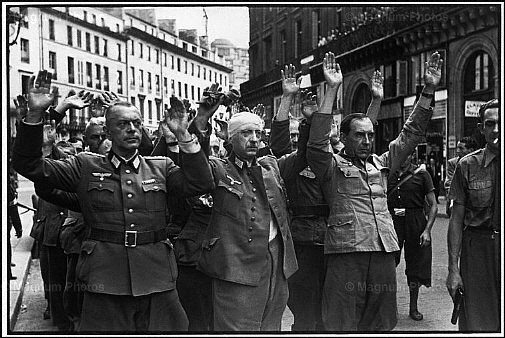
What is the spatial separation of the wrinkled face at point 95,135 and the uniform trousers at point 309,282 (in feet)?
6.78

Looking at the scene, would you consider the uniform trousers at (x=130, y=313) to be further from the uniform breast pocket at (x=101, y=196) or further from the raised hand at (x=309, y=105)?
the raised hand at (x=309, y=105)

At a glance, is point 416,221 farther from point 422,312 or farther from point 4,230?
point 4,230

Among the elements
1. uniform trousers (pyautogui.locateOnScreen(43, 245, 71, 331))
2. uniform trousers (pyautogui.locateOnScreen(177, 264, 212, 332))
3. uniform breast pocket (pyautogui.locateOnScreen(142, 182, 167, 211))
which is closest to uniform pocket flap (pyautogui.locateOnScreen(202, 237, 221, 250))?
uniform breast pocket (pyautogui.locateOnScreen(142, 182, 167, 211))

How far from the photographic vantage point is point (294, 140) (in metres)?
5.88

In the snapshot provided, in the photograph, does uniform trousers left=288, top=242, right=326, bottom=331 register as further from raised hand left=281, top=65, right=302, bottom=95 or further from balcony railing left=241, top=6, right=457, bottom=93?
balcony railing left=241, top=6, right=457, bottom=93

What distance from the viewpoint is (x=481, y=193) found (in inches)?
170

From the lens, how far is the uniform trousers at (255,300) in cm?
419

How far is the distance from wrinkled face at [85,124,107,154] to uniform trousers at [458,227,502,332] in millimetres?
3283

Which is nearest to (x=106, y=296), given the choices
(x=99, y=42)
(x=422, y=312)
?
(x=99, y=42)

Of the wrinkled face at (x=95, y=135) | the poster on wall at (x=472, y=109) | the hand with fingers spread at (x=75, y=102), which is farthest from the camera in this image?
the poster on wall at (x=472, y=109)

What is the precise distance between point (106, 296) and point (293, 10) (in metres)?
2.37

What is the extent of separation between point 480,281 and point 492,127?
102cm

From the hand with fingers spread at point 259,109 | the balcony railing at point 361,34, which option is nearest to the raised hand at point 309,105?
the balcony railing at point 361,34

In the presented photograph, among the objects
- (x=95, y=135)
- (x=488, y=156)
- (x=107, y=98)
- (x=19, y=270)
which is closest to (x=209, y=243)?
(x=107, y=98)
